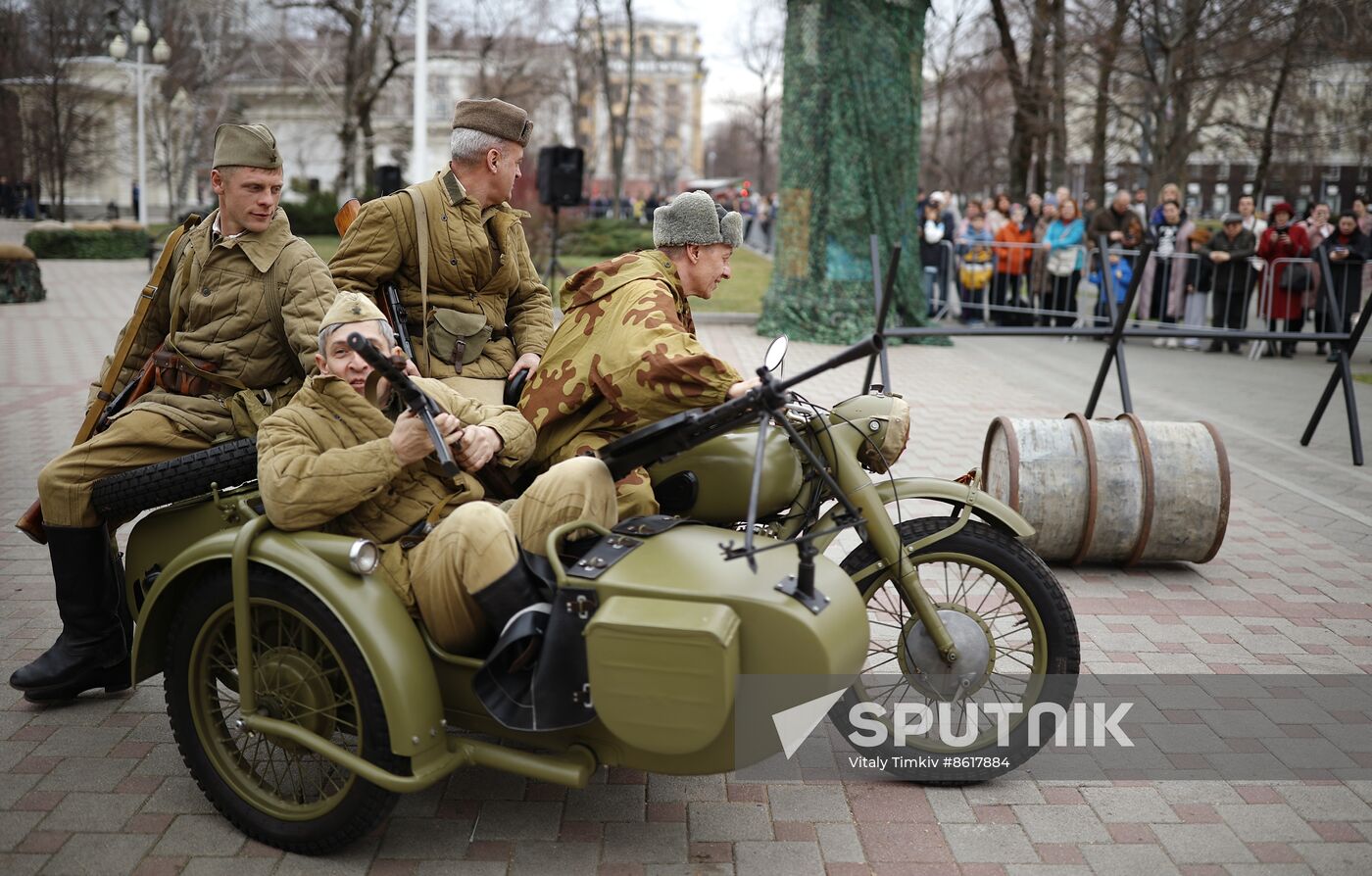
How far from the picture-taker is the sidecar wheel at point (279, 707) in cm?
321

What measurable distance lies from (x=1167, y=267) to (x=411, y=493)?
47.9ft

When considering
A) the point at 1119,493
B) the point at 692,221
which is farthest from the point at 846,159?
the point at 692,221

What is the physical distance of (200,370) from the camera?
4.11 meters

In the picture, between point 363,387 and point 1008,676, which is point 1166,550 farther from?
point 363,387

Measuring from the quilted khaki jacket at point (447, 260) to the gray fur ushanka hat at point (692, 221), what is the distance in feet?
3.51

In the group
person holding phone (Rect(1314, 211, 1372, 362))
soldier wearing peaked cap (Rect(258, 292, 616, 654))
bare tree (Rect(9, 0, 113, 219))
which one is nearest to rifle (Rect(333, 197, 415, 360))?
soldier wearing peaked cap (Rect(258, 292, 616, 654))

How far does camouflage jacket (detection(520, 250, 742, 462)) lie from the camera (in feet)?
11.2

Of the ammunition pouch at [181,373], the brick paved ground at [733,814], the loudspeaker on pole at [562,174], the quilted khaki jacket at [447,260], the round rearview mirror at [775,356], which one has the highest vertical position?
the loudspeaker on pole at [562,174]

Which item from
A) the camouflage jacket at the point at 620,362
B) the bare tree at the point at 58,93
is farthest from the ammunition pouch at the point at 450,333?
the bare tree at the point at 58,93

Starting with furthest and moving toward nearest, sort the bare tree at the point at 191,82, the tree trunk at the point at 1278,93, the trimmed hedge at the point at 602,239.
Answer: the bare tree at the point at 191,82, the trimmed hedge at the point at 602,239, the tree trunk at the point at 1278,93

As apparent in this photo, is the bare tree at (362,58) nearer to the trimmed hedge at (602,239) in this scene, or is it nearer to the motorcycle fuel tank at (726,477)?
the trimmed hedge at (602,239)

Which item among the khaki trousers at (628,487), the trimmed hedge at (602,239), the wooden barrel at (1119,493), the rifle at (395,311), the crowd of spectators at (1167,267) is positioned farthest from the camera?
the trimmed hedge at (602,239)

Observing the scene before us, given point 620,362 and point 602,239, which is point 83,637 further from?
point 602,239

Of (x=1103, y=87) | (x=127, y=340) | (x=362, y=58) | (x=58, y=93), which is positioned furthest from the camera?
(x=58, y=93)
